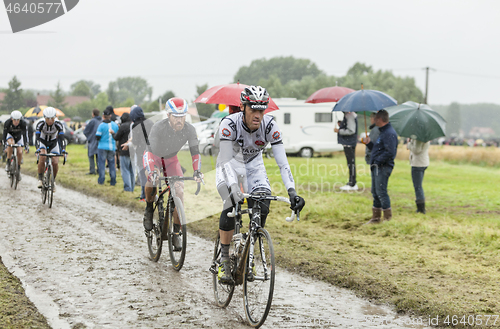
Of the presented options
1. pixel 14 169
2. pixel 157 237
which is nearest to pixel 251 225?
pixel 157 237

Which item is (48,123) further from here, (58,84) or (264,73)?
(264,73)

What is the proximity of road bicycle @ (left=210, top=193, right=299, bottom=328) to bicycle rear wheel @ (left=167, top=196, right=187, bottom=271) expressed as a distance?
58.6 inches

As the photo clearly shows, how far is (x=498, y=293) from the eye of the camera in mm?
5789

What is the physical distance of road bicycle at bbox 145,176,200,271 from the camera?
21.3ft

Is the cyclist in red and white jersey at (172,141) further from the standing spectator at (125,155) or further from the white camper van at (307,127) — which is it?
the white camper van at (307,127)

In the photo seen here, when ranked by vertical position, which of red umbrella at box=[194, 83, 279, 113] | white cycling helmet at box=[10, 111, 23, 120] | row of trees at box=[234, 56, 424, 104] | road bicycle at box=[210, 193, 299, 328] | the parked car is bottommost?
the parked car

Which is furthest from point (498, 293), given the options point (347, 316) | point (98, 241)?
point (98, 241)

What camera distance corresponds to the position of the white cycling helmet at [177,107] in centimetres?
639

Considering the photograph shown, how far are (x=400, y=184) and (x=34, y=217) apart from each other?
1137 centimetres

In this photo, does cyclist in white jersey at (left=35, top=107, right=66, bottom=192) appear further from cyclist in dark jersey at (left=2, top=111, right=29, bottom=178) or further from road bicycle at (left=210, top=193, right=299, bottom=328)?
road bicycle at (left=210, top=193, right=299, bottom=328)

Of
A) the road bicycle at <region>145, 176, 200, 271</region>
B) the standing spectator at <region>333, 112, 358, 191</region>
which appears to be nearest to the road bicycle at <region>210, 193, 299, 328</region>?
the road bicycle at <region>145, 176, 200, 271</region>

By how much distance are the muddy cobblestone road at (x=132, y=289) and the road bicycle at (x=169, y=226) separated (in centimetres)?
19

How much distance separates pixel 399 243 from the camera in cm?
849

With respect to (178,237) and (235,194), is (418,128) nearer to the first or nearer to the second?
(178,237)
